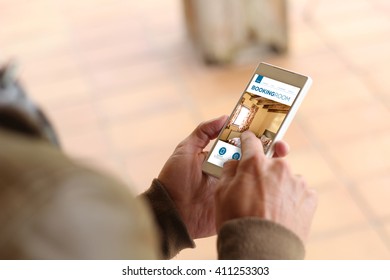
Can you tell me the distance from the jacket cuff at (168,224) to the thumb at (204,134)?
12cm

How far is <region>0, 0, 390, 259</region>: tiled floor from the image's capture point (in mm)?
1961

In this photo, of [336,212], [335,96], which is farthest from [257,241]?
[335,96]

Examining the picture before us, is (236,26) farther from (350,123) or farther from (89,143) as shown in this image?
(89,143)

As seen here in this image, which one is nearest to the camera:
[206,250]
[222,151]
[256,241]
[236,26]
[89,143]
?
[256,241]

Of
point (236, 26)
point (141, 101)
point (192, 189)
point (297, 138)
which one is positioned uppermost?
point (236, 26)

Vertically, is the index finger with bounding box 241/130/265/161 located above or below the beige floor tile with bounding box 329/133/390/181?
below

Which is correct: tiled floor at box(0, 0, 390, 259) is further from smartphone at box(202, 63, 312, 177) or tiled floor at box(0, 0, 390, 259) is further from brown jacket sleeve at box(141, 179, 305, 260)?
brown jacket sleeve at box(141, 179, 305, 260)

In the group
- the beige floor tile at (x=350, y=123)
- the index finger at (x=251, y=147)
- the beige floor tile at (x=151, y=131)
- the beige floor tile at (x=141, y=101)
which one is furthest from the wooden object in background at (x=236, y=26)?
the index finger at (x=251, y=147)

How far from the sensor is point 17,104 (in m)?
0.52

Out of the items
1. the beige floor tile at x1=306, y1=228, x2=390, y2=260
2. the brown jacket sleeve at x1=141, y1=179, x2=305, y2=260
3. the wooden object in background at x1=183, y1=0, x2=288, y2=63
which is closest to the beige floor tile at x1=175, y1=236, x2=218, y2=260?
the beige floor tile at x1=306, y1=228, x2=390, y2=260

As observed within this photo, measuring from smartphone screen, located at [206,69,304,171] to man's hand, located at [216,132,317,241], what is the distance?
0.45 ft

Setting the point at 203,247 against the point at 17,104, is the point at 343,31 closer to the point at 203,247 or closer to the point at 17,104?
the point at 203,247

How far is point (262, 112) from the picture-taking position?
1066mm

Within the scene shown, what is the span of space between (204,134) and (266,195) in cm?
30
